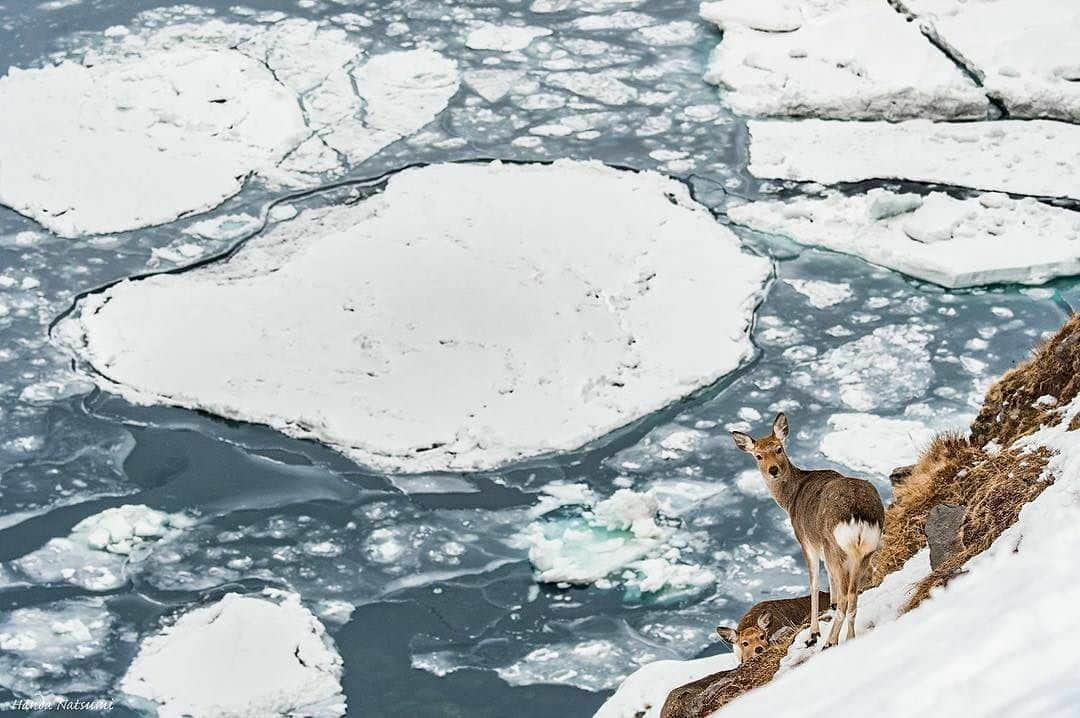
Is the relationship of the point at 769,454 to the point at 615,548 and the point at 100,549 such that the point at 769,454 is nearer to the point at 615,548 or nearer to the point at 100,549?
the point at 615,548

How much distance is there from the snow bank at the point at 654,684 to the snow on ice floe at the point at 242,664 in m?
1.22

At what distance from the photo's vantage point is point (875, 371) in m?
8.36

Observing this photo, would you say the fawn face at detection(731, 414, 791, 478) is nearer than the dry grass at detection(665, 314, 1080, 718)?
No

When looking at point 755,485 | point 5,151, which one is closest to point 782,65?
point 755,485

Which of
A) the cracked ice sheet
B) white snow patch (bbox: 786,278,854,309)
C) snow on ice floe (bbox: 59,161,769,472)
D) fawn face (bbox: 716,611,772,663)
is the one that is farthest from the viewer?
the cracked ice sheet

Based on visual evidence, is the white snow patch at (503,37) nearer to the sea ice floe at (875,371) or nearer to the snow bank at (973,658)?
the sea ice floe at (875,371)

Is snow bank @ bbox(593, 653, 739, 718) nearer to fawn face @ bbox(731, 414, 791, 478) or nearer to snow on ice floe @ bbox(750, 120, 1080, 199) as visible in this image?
fawn face @ bbox(731, 414, 791, 478)

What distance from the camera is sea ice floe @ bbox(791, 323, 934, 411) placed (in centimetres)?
817

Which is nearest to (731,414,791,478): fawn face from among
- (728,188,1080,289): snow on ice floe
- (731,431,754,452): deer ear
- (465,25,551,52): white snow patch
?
(731,431,754,452): deer ear

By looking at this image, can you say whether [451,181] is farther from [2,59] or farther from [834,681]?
[834,681]

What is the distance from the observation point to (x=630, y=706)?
5.77m

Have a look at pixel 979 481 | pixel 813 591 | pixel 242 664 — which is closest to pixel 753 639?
pixel 813 591

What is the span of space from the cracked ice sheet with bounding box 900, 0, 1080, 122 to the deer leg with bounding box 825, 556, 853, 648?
742 centimetres

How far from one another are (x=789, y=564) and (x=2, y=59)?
7882 millimetres
